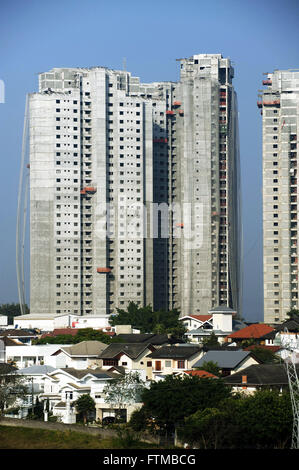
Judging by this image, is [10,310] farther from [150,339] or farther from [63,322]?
[150,339]

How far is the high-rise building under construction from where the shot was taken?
342ft

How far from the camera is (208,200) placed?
10725 cm

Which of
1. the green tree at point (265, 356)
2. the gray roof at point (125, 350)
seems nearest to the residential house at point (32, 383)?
the gray roof at point (125, 350)

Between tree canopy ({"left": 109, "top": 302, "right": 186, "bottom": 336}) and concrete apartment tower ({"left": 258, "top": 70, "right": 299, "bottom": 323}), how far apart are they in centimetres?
1057

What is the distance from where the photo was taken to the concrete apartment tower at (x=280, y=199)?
103938 mm

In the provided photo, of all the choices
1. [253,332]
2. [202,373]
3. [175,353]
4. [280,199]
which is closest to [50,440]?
[202,373]

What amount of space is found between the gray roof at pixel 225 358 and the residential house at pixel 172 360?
1.27m

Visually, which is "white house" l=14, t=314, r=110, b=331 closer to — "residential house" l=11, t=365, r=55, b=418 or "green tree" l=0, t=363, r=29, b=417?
"residential house" l=11, t=365, r=55, b=418

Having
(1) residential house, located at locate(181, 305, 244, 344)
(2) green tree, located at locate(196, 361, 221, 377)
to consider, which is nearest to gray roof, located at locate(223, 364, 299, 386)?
(2) green tree, located at locate(196, 361, 221, 377)

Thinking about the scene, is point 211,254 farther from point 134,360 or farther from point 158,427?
point 158,427

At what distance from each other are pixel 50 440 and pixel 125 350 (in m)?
17.7
